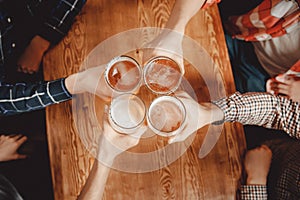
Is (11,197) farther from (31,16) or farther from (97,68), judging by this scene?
(31,16)

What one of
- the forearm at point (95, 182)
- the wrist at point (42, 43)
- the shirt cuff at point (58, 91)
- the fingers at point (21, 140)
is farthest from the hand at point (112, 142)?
the fingers at point (21, 140)

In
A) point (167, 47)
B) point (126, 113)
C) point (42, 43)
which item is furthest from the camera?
point (42, 43)

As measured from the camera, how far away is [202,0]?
45.6 inches

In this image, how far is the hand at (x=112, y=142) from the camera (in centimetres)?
96

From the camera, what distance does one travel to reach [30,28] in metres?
1.34

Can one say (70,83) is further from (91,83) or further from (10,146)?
(10,146)

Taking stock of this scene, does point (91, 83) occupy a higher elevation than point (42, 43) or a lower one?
lower

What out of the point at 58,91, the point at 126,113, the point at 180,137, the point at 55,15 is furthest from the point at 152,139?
the point at 55,15

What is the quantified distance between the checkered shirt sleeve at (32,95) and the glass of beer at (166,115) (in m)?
0.27

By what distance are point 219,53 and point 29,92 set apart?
1.92ft

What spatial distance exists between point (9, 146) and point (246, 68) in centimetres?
95

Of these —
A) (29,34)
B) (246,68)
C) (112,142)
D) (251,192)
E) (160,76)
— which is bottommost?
(251,192)

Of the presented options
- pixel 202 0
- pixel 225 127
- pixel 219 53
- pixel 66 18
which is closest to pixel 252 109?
pixel 225 127

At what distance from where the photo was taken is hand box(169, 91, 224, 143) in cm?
104
